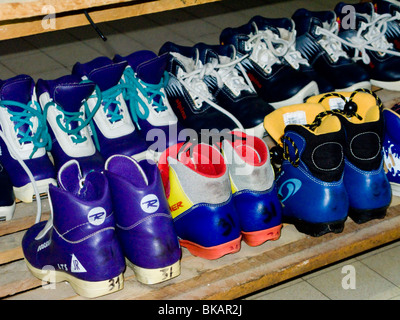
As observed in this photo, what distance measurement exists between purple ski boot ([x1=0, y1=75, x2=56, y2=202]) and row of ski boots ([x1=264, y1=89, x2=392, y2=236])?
66 cm

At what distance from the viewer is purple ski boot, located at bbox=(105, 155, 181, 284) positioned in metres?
1.41

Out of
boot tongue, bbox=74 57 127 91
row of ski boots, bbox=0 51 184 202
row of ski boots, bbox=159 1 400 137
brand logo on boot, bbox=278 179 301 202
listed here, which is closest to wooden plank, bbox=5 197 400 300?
brand logo on boot, bbox=278 179 301 202

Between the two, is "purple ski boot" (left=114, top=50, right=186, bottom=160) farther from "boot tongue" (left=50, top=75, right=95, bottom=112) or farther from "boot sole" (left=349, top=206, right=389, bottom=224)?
"boot sole" (left=349, top=206, right=389, bottom=224)

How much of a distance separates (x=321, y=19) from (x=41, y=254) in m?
1.27

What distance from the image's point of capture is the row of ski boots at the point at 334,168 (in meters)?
1.56

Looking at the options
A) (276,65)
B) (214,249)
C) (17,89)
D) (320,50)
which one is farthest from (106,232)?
(320,50)

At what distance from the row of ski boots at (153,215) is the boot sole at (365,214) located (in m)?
0.24

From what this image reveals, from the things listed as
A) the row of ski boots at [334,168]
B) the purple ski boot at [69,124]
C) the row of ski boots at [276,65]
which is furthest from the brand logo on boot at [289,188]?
the purple ski boot at [69,124]

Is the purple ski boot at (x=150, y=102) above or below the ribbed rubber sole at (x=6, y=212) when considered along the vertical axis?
above

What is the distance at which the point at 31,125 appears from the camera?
1.72 m

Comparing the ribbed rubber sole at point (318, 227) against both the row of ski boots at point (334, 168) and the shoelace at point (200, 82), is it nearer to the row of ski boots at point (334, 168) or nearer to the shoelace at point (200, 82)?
the row of ski boots at point (334, 168)

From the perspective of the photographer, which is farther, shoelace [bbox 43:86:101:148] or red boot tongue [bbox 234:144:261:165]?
shoelace [bbox 43:86:101:148]

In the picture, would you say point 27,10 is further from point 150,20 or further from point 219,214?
point 150,20

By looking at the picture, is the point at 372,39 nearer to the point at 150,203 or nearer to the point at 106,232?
the point at 150,203
